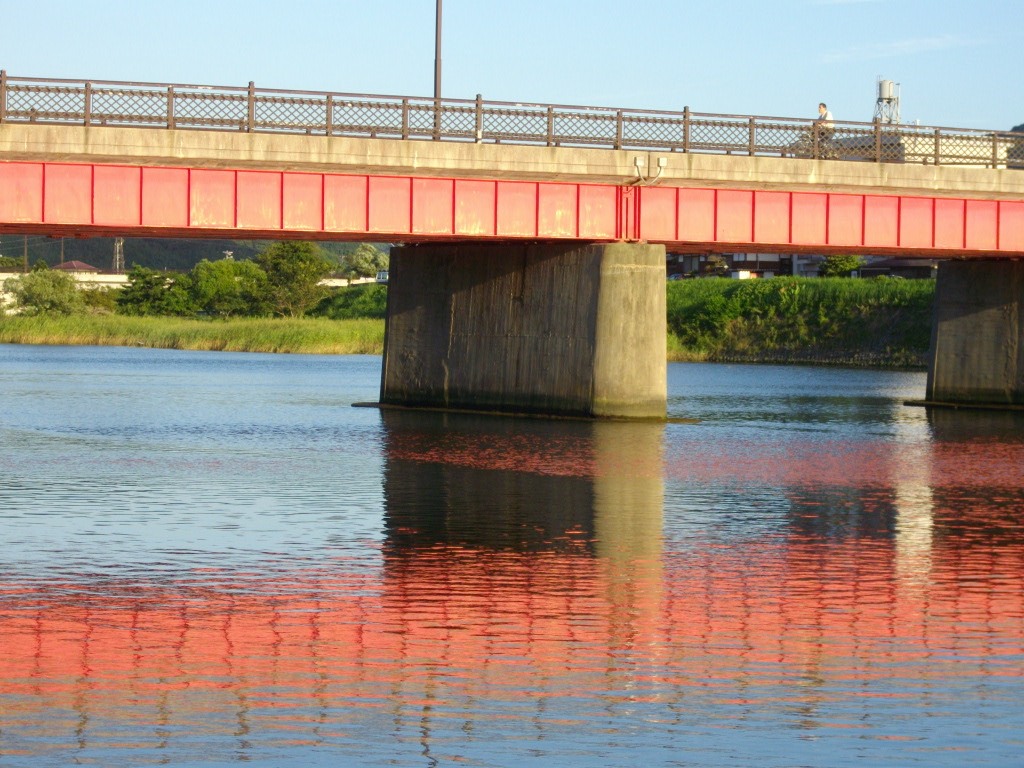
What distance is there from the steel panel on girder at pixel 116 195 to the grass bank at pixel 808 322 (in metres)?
62.4

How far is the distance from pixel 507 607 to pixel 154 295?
487ft

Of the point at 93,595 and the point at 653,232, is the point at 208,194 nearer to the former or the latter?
the point at 653,232

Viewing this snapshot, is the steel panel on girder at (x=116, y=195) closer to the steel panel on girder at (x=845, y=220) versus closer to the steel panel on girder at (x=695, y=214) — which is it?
the steel panel on girder at (x=695, y=214)

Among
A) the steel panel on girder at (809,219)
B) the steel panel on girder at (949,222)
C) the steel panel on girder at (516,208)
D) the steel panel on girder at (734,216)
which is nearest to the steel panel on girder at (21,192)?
the steel panel on girder at (516,208)

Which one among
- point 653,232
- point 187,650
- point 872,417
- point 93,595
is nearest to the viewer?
point 187,650

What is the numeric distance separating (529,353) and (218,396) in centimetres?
1463

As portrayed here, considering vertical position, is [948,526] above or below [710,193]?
below

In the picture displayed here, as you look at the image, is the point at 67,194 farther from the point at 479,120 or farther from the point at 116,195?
the point at 479,120

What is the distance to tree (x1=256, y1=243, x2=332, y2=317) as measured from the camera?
147 m

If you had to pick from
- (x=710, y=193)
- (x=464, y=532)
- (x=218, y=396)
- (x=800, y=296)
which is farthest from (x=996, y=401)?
(x=800, y=296)

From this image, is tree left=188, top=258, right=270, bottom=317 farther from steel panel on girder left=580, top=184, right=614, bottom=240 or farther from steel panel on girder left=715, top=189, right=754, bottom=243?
steel panel on girder left=580, top=184, right=614, bottom=240

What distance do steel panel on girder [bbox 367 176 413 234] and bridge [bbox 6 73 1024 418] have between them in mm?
43

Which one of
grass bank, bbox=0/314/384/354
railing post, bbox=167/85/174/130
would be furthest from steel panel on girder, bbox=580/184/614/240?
grass bank, bbox=0/314/384/354

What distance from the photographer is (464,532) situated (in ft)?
62.5
